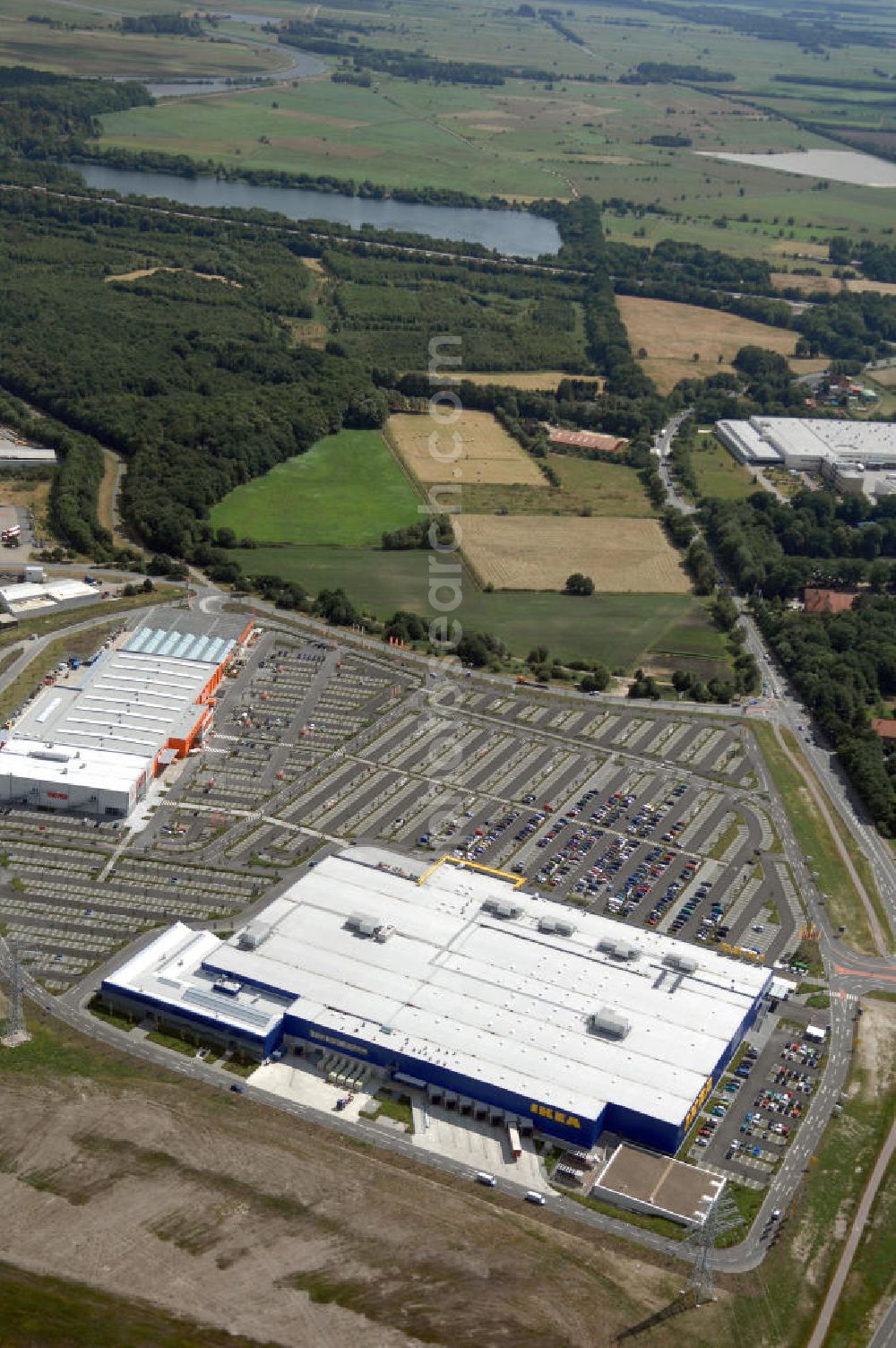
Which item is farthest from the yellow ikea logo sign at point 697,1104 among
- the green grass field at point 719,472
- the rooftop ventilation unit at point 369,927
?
the green grass field at point 719,472

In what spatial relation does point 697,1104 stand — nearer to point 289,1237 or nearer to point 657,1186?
point 657,1186

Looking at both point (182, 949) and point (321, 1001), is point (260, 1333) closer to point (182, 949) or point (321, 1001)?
point (321, 1001)

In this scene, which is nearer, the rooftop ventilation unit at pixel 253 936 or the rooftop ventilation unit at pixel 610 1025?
the rooftop ventilation unit at pixel 610 1025

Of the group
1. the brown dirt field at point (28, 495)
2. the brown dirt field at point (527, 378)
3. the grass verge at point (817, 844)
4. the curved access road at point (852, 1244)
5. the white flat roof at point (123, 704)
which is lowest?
the curved access road at point (852, 1244)

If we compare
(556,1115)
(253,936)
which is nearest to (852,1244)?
(556,1115)

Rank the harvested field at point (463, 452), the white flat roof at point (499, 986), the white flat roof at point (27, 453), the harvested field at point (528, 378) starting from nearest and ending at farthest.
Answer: the white flat roof at point (499, 986), the white flat roof at point (27, 453), the harvested field at point (463, 452), the harvested field at point (528, 378)

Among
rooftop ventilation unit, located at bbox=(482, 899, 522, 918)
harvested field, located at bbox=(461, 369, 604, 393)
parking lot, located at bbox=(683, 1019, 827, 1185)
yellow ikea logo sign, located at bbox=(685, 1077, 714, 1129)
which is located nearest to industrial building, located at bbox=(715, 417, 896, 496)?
harvested field, located at bbox=(461, 369, 604, 393)

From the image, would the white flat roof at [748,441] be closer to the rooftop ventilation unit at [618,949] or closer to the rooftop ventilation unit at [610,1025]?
the rooftop ventilation unit at [618,949]

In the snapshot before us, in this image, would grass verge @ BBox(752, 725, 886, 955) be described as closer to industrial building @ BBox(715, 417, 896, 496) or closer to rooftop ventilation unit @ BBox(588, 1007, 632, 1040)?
rooftop ventilation unit @ BBox(588, 1007, 632, 1040)
